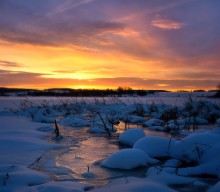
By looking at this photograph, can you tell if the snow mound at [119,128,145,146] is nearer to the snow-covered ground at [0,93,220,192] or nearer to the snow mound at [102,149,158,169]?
the snow-covered ground at [0,93,220,192]

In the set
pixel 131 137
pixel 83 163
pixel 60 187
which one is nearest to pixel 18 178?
pixel 60 187

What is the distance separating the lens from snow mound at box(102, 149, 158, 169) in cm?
333

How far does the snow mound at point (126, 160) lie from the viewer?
Answer: 333 centimetres

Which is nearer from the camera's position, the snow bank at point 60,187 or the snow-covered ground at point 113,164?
the snow bank at point 60,187

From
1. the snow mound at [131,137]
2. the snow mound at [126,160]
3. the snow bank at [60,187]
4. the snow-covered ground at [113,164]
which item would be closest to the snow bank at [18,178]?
the snow-covered ground at [113,164]

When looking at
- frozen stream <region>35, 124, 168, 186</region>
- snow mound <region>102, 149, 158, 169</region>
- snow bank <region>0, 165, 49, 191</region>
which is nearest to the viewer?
snow bank <region>0, 165, 49, 191</region>

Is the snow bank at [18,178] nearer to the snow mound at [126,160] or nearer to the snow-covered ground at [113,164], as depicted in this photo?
the snow-covered ground at [113,164]

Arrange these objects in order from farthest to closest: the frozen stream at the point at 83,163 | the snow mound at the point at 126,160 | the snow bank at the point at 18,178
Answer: the snow mound at the point at 126,160, the frozen stream at the point at 83,163, the snow bank at the point at 18,178

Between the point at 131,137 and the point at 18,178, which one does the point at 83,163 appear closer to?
the point at 18,178

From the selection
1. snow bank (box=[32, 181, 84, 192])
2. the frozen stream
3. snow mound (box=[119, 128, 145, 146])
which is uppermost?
snow mound (box=[119, 128, 145, 146])

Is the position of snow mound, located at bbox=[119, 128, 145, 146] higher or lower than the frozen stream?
higher

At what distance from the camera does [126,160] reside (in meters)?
3.36

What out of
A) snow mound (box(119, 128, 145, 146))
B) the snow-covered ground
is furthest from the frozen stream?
snow mound (box(119, 128, 145, 146))

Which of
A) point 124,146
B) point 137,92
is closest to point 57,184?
point 124,146
